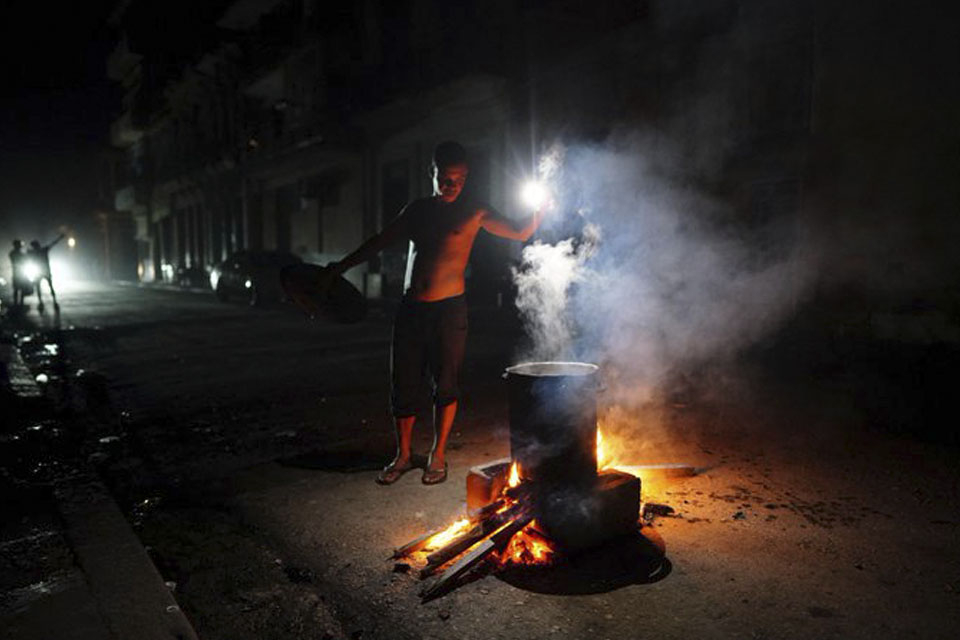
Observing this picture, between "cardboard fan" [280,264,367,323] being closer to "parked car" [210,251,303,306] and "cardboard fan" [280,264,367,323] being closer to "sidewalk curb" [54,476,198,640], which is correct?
"sidewalk curb" [54,476,198,640]

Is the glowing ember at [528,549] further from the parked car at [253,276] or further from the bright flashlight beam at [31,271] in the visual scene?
the bright flashlight beam at [31,271]

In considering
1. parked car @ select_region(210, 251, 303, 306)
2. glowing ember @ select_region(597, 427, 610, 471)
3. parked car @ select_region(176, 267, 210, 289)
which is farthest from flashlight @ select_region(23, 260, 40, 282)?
glowing ember @ select_region(597, 427, 610, 471)

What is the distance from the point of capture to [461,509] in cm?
347

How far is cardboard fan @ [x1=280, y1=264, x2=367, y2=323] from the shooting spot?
377cm

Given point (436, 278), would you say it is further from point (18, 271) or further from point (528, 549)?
point (18, 271)

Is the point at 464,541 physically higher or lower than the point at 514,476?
lower

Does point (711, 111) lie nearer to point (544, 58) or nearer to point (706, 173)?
point (706, 173)

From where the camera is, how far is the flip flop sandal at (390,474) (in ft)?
12.8

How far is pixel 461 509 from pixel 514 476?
0.45 meters

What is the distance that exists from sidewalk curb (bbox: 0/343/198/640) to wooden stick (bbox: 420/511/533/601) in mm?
903

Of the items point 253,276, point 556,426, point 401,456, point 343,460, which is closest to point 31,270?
point 253,276

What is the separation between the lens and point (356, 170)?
20.4m

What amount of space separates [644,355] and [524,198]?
7.23m

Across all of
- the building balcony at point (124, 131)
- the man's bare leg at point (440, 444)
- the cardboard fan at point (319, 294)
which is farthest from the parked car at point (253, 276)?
the building balcony at point (124, 131)
